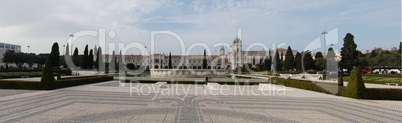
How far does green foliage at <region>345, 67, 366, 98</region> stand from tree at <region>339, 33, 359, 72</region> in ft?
120

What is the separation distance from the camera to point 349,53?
46938mm

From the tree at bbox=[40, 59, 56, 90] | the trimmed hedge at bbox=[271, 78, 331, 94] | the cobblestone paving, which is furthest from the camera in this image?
the trimmed hedge at bbox=[271, 78, 331, 94]

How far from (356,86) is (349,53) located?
37837 millimetres

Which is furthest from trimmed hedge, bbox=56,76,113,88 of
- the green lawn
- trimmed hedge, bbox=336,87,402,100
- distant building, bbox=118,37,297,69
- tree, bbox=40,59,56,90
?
distant building, bbox=118,37,297,69

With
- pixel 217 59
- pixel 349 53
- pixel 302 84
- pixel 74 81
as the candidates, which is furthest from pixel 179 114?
pixel 217 59

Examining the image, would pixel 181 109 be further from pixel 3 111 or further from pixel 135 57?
pixel 135 57

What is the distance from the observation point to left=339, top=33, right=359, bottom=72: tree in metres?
46.5

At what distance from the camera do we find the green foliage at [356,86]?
46.0ft

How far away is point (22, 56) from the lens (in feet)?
204

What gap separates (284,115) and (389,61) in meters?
48.7

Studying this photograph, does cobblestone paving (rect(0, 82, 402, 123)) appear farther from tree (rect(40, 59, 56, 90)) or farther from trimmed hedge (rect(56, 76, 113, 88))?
trimmed hedge (rect(56, 76, 113, 88))

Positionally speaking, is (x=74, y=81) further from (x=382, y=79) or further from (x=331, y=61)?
(x=331, y=61)

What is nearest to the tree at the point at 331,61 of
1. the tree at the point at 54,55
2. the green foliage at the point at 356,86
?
the green foliage at the point at 356,86

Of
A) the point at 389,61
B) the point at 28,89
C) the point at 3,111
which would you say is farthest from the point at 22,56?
the point at 389,61
